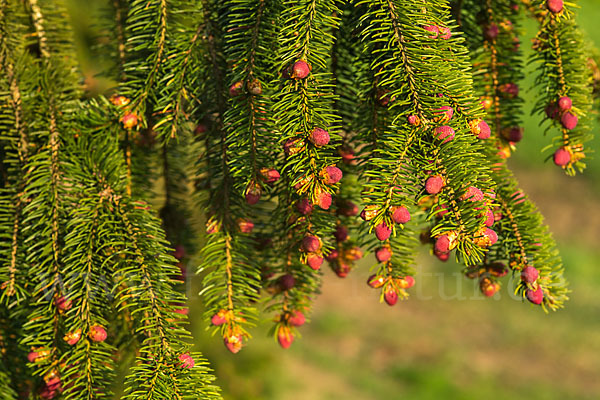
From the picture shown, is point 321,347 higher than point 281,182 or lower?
lower

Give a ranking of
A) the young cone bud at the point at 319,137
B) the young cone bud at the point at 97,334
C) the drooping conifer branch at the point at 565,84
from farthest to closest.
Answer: the drooping conifer branch at the point at 565,84 < the young cone bud at the point at 97,334 < the young cone bud at the point at 319,137

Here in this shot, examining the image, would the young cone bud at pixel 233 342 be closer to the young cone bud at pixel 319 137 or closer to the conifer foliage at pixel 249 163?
the conifer foliage at pixel 249 163

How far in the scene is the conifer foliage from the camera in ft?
2.18

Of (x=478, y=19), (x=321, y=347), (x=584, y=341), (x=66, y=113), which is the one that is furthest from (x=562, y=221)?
(x=66, y=113)

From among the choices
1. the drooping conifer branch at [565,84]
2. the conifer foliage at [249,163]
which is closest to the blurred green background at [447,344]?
the conifer foliage at [249,163]

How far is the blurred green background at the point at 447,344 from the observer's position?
12.5 feet

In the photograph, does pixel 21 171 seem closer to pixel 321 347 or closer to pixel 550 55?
pixel 550 55

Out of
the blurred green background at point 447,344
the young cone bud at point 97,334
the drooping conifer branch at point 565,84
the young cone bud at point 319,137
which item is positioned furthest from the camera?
the blurred green background at point 447,344

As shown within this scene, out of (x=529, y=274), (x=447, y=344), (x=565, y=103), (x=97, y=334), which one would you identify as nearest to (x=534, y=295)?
(x=529, y=274)

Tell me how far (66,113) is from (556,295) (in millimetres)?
819

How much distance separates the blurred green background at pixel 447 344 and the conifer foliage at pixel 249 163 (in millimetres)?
2270

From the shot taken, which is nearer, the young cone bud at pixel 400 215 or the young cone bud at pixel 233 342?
the young cone bud at pixel 400 215

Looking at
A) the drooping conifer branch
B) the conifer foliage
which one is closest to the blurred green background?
the conifer foliage

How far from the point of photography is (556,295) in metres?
0.81
